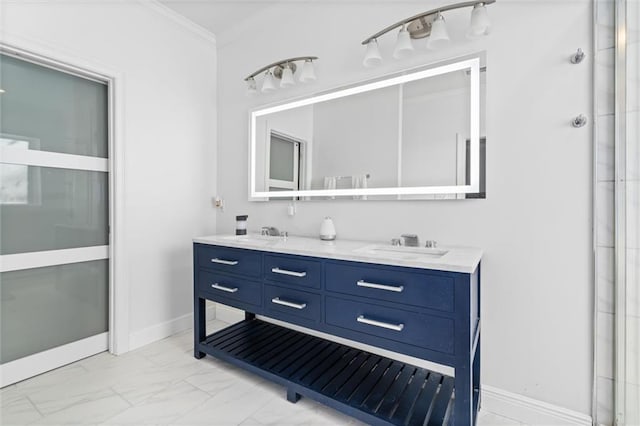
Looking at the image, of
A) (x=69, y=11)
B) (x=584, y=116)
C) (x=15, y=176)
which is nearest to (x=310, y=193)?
(x=584, y=116)

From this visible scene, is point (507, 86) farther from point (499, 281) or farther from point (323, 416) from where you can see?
point (323, 416)

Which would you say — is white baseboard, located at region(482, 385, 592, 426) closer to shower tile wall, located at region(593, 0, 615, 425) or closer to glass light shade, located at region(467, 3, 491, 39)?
shower tile wall, located at region(593, 0, 615, 425)

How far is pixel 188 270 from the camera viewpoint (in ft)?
9.09

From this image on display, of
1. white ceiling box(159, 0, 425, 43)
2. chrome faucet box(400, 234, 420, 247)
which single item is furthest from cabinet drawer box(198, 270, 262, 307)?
white ceiling box(159, 0, 425, 43)

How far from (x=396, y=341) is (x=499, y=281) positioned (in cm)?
73

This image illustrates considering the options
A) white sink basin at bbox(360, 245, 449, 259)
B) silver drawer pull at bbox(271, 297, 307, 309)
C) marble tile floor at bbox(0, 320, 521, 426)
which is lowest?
marble tile floor at bbox(0, 320, 521, 426)

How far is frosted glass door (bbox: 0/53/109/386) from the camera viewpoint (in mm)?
1837

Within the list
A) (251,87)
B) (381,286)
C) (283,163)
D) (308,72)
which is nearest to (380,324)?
(381,286)

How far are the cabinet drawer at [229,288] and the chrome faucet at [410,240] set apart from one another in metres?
0.91

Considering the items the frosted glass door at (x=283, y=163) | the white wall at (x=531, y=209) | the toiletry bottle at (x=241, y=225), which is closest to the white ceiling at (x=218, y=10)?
the frosted glass door at (x=283, y=163)

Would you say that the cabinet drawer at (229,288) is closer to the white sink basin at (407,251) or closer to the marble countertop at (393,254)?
the marble countertop at (393,254)

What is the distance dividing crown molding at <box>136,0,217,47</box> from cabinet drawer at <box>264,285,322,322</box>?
2.42 metres

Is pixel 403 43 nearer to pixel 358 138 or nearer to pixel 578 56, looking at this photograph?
pixel 358 138

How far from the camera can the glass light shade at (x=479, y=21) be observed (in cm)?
152
